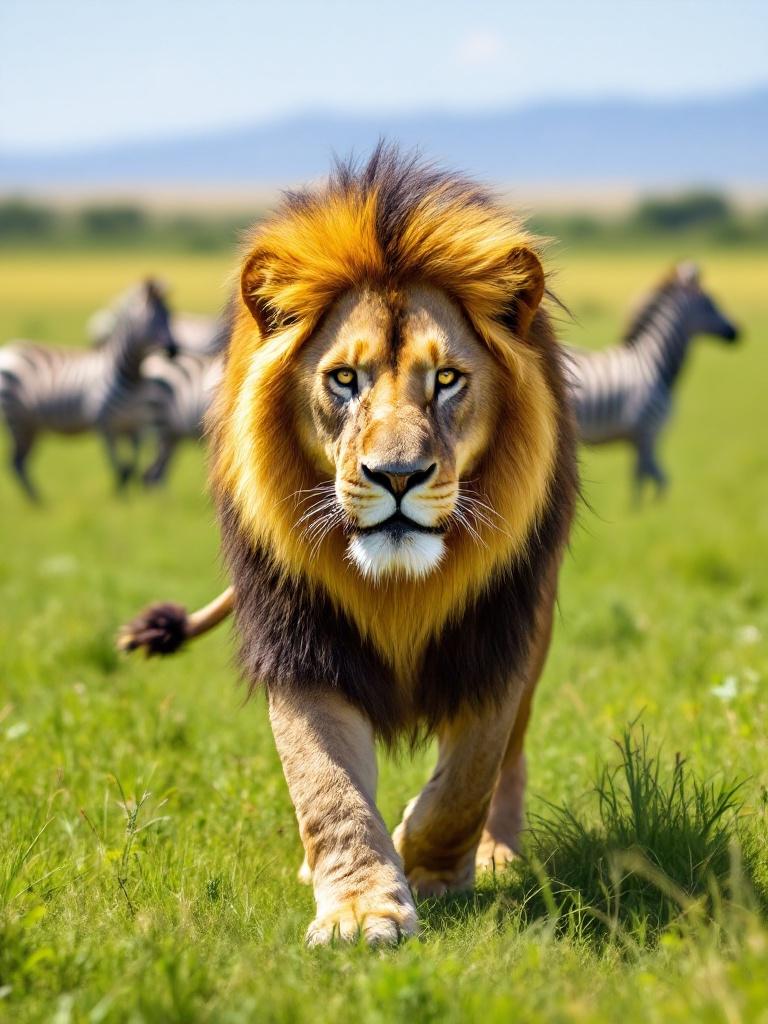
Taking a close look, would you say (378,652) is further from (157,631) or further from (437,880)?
(157,631)

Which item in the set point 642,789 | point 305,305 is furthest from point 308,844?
point 305,305

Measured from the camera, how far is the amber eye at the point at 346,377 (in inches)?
135

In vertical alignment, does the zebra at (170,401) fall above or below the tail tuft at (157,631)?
below

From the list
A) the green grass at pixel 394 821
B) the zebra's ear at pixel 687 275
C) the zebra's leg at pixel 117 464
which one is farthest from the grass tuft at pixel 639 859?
the zebra's leg at pixel 117 464

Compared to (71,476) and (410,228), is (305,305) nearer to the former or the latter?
(410,228)

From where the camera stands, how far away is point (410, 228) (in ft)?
11.5

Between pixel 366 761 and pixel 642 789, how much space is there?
74 centimetres

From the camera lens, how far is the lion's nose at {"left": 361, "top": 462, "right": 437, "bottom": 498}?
123 inches

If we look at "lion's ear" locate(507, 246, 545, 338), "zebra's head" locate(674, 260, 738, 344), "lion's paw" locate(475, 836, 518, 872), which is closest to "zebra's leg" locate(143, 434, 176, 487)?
"zebra's head" locate(674, 260, 738, 344)

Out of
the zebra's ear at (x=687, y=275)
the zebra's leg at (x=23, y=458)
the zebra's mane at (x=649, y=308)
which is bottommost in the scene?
the zebra's leg at (x=23, y=458)

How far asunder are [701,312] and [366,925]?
11976 millimetres

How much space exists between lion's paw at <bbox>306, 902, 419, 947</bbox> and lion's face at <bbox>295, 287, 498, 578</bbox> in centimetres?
73

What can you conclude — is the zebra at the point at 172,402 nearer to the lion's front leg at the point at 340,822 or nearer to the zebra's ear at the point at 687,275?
the zebra's ear at the point at 687,275

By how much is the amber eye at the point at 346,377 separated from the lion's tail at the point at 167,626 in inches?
44.2
